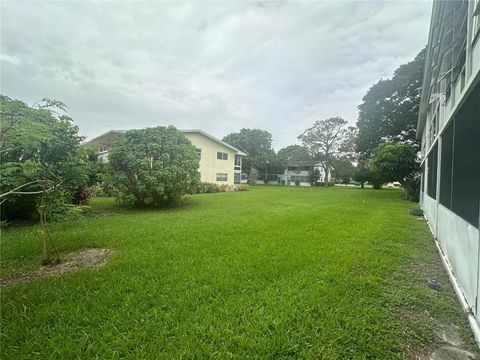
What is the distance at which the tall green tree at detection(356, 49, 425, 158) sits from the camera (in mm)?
18609

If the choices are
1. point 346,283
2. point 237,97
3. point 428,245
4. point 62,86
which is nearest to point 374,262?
point 346,283

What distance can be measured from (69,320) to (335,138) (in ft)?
119

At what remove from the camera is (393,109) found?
65.2 ft

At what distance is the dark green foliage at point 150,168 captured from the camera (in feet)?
30.1

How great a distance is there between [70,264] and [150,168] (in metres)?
6.00

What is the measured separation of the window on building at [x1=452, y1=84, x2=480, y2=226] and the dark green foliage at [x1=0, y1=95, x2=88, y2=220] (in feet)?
17.3

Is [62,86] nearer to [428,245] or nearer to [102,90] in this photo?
[102,90]

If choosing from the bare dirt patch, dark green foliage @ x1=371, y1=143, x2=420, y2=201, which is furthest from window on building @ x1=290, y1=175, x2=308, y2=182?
the bare dirt patch

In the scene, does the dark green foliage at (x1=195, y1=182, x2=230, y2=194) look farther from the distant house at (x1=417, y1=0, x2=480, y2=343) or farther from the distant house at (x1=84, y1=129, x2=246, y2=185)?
the distant house at (x1=417, y1=0, x2=480, y2=343)

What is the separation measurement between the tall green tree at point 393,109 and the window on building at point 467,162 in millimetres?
17856

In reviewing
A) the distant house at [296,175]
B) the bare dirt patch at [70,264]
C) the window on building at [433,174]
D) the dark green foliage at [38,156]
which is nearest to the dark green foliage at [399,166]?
the window on building at [433,174]

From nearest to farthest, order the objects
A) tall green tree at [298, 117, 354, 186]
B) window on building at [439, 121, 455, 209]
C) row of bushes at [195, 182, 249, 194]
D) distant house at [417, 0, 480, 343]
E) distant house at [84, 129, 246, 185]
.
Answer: distant house at [417, 0, 480, 343] < window on building at [439, 121, 455, 209] < row of bushes at [195, 182, 249, 194] < distant house at [84, 129, 246, 185] < tall green tree at [298, 117, 354, 186]

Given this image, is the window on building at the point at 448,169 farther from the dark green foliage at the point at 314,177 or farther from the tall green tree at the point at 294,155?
the dark green foliage at the point at 314,177

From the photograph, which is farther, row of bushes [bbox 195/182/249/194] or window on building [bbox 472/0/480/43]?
row of bushes [bbox 195/182/249/194]
